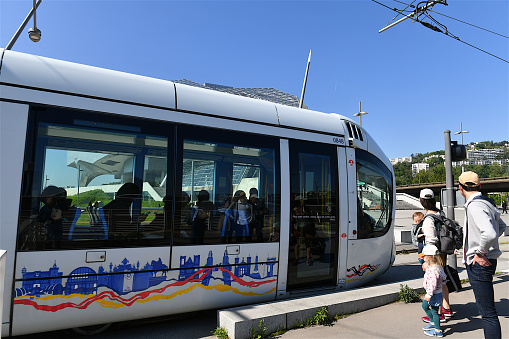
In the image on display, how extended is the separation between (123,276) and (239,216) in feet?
5.65

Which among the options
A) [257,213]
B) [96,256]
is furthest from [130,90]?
[257,213]

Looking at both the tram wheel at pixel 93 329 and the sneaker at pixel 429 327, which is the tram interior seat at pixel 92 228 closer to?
the tram wheel at pixel 93 329

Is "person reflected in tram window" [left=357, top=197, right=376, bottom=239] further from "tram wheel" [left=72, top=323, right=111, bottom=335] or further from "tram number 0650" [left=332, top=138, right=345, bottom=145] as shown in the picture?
"tram wheel" [left=72, top=323, right=111, bottom=335]

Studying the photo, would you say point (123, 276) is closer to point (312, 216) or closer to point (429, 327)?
point (312, 216)

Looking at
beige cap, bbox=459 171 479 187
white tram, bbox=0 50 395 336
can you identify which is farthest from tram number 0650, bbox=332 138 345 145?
beige cap, bbox=459 171 479 187

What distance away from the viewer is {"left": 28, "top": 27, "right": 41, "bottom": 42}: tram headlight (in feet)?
27.7

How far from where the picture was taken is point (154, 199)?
178 inches

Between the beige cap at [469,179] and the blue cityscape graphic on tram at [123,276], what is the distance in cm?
287

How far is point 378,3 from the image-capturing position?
368 inches

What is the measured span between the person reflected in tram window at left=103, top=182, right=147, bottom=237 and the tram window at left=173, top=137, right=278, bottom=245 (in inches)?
21.0

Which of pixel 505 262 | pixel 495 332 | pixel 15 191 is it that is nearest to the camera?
pixel 495 332

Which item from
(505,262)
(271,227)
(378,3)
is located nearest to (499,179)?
(505,262)

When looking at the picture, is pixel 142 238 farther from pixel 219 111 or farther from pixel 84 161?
pixel 219 111

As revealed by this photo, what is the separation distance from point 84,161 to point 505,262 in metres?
12.1
